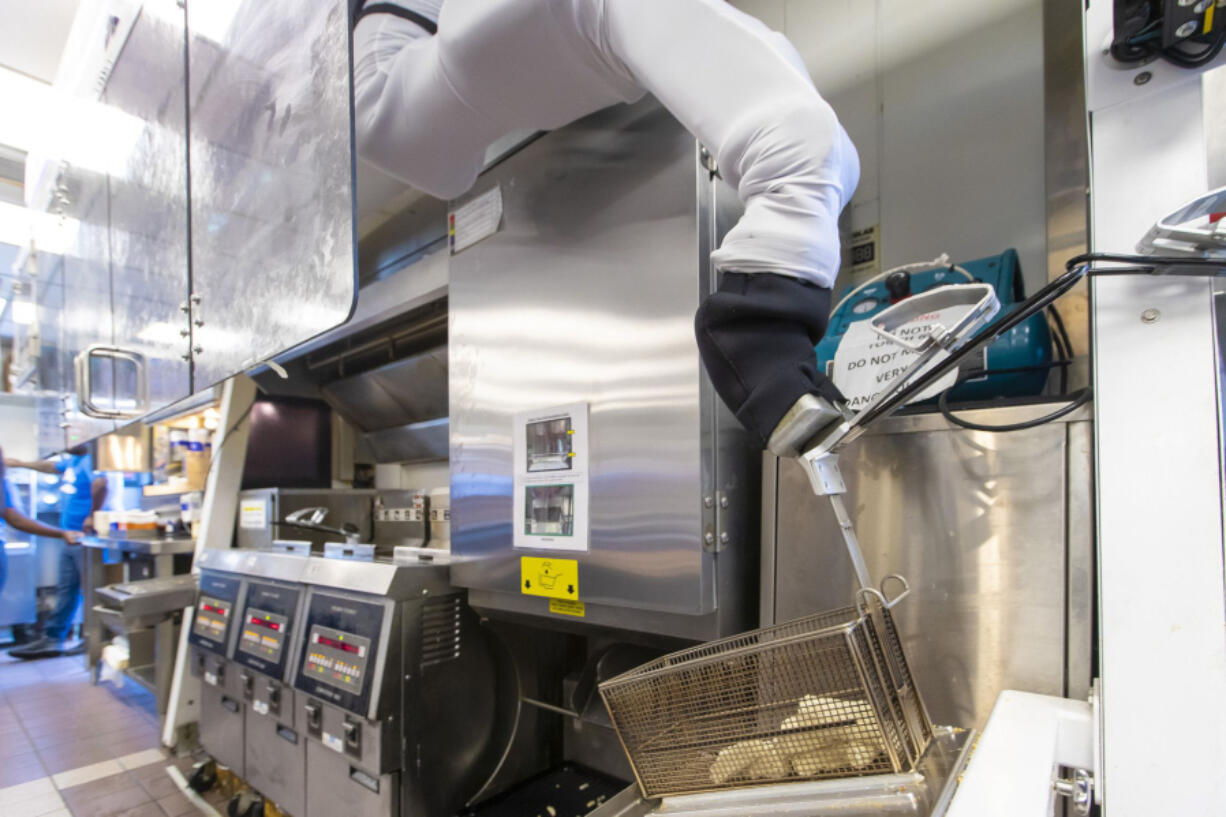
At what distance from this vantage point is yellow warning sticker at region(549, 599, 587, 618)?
56.9 inches

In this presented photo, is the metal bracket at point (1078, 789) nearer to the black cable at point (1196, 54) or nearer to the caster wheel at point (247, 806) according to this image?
the black cable at point (1196, 54)

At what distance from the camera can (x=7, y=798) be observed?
2727 mm

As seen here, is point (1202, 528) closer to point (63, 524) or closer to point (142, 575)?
point (142, 575)

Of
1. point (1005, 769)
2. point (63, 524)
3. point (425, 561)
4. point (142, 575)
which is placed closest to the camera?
point (1005, 769)

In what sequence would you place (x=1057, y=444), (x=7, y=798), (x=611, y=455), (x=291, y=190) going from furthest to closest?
(x=7, y=798) → (x=611, y=455) → (x=291, y=190) → (x=1057, y=444)

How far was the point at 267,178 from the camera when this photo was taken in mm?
1139

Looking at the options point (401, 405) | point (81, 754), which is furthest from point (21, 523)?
point (401, 405)

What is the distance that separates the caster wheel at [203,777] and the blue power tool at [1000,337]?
10.4 ft

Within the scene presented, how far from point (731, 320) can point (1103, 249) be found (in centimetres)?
43

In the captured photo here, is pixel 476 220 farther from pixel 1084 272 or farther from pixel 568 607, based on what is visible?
pixel 1084 272

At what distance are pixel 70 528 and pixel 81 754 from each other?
325cm

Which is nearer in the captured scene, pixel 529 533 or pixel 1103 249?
pixel 1103 249

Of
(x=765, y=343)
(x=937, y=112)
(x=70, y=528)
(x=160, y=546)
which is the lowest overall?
(x=70, y=528)

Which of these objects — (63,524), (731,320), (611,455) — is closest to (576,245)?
(611,455)
